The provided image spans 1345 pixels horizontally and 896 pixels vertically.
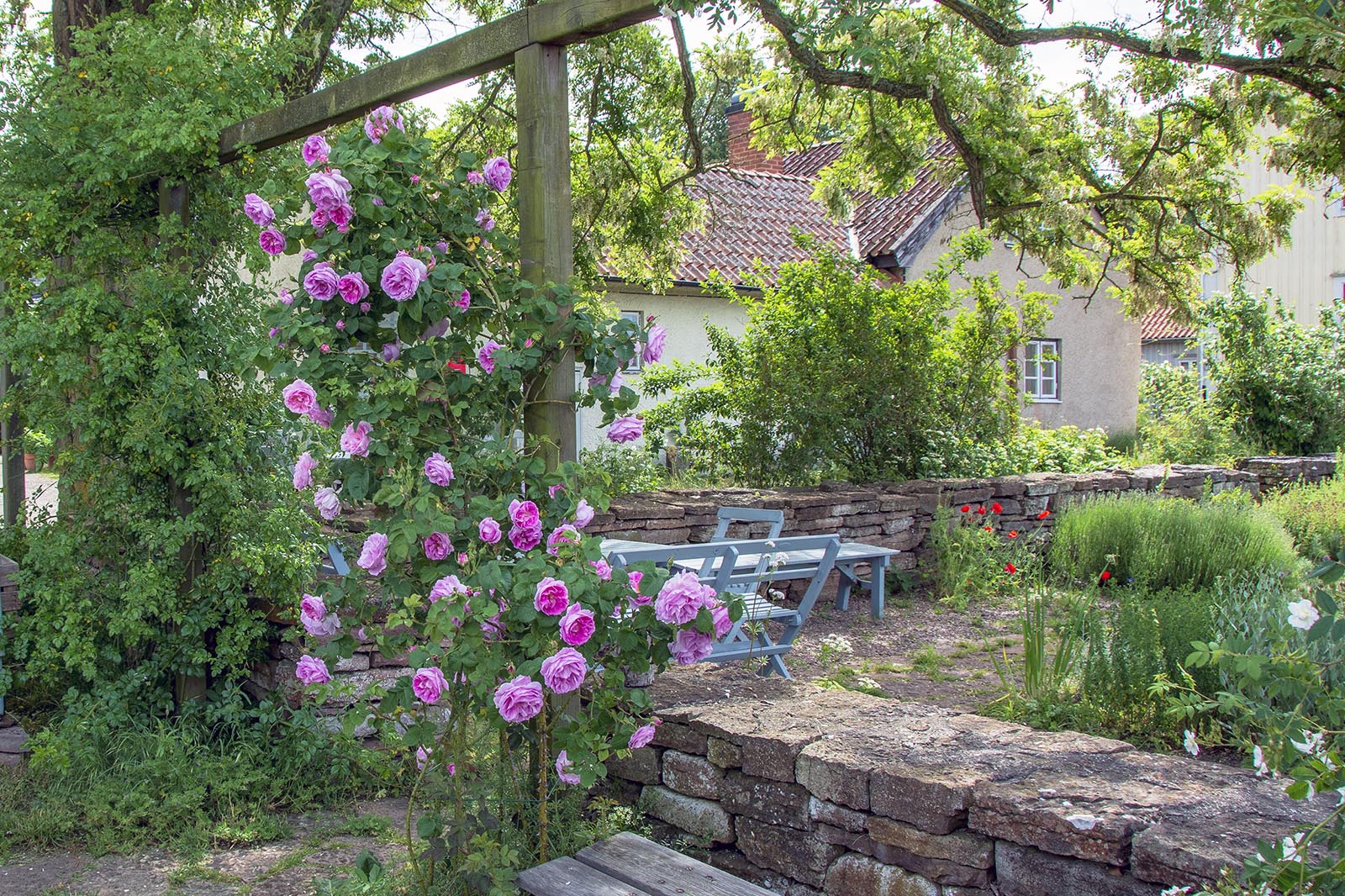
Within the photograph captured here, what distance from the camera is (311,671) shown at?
9.95ft

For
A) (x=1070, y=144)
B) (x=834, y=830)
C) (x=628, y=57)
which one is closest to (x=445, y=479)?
(x=834, y=830)

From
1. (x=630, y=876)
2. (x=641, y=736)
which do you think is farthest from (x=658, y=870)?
(x=641, y=736)

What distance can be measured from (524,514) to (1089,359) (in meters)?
18.9

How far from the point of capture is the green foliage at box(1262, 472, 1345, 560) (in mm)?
8938

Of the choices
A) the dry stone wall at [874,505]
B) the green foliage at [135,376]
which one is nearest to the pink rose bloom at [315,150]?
the green foliage at [135,376]

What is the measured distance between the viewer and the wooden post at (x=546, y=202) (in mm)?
3236

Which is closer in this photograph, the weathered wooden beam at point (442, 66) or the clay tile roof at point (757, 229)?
the weathered wooden beam at point (442, 66)

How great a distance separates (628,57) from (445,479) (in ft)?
18.7

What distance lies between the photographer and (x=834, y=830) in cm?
316

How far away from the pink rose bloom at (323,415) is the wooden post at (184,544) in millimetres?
1891

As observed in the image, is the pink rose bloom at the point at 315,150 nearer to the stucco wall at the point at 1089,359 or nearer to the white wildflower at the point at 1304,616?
the white wildflower at the point at 1304,616

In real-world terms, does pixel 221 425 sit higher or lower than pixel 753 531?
higher

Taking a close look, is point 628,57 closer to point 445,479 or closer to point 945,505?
point 945,505

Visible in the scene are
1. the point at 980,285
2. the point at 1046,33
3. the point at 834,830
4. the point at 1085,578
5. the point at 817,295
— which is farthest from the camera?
the point at 980,285
